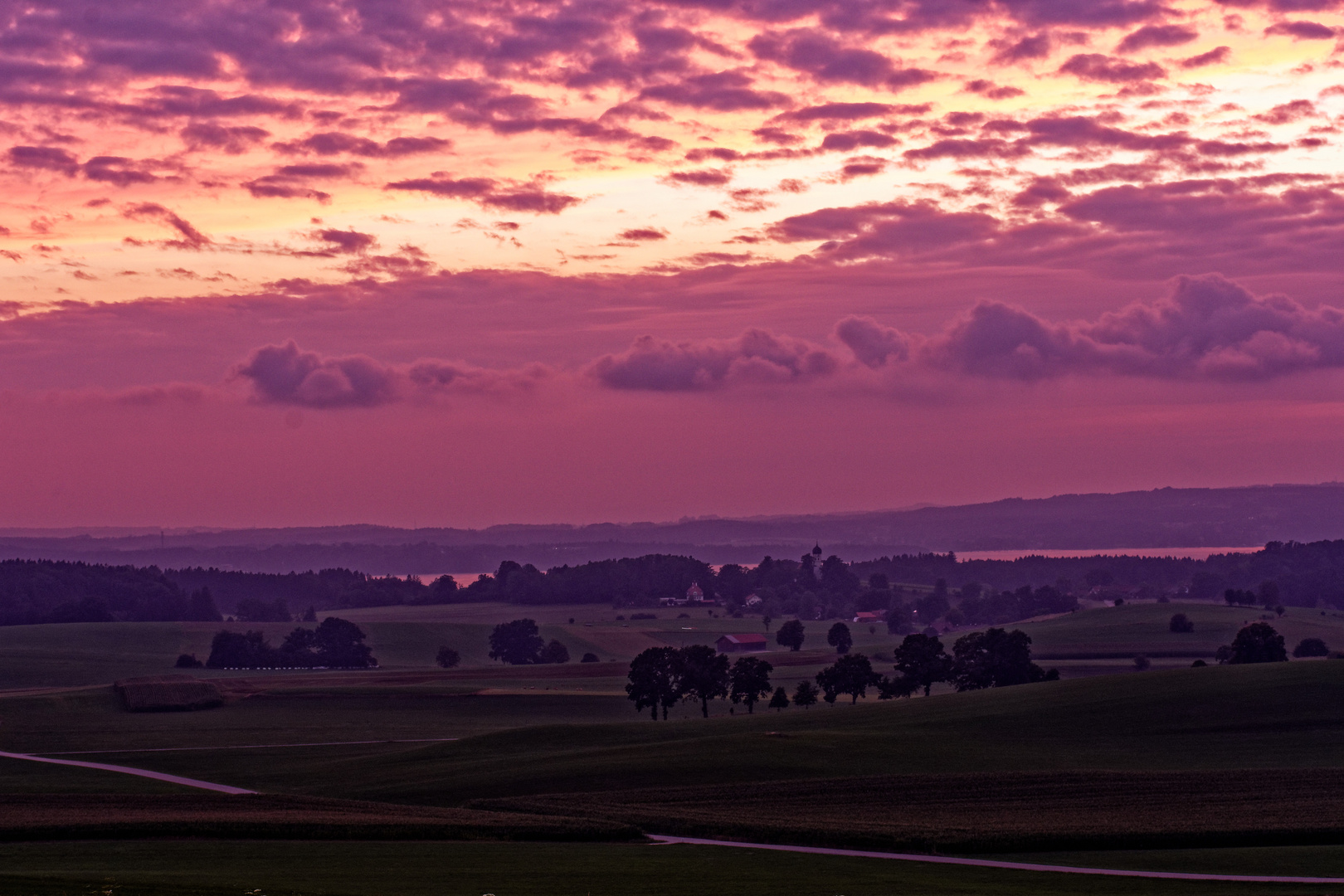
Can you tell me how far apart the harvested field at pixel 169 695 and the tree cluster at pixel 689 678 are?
4086 cm

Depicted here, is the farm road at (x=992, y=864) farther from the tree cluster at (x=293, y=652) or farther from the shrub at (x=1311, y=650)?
the tree cluster at (x=293, y=652)

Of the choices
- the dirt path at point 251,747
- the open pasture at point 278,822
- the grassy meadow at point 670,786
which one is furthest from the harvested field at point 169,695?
the open pasture at point 278,822

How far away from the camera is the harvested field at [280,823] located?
5234 centimetres

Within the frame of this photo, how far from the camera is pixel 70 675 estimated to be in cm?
16825

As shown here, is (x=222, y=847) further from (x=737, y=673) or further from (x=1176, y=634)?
(x=1176, y=634)

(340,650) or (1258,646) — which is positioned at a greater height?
(1258,646)

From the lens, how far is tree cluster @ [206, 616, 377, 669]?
190 m

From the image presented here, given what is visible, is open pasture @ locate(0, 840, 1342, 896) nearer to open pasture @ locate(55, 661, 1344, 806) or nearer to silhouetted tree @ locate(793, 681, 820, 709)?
open pasture @ locate(55, 661, 1344, 806)

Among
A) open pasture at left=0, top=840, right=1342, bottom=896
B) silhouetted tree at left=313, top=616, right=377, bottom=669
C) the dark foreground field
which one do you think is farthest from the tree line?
open pasture at left=0, top=840, right=1342, bottom=896

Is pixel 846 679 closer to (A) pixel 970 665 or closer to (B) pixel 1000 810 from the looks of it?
(A) pixel 970 665

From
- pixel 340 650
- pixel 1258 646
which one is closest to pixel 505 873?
pixel 1258 646

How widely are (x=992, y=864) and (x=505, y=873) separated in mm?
16731

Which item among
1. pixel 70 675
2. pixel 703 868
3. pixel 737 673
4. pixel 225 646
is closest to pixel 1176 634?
pixel 737 673

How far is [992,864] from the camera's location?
4772cm
